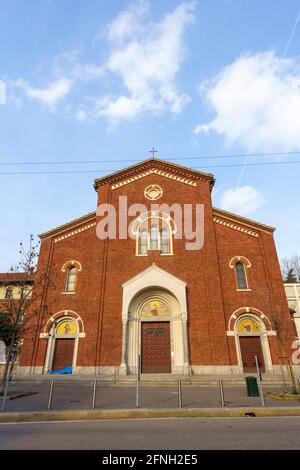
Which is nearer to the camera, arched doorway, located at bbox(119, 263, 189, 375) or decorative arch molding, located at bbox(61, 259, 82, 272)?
arched doorway, located at bbox(119, 263, 189, 375)

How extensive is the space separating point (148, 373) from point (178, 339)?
2.93m

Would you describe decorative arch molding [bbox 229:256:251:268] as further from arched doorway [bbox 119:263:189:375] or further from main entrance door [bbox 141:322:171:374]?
main entrance door [bbox 141:322:171:374]

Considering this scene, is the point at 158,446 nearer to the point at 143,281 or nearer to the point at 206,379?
the point at 206,379

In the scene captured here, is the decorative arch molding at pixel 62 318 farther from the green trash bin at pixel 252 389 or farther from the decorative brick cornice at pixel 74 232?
the green trash bin at pixel 252 389

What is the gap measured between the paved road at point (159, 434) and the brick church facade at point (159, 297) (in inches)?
423

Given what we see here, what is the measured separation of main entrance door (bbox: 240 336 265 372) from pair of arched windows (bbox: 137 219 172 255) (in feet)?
26.7

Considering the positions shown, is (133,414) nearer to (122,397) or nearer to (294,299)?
(122,397)

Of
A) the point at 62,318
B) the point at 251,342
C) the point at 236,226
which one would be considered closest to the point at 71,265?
the point at 62,318

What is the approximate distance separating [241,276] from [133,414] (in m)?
14.6

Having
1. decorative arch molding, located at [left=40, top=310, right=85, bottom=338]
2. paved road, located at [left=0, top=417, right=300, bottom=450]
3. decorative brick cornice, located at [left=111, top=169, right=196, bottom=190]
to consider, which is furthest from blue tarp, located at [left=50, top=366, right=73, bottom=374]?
decorative brick cornice, located at [left=111, top=169, right=196, bottom=190]

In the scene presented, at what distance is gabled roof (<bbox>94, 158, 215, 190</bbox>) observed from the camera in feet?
80.6

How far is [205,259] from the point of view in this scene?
21500mm

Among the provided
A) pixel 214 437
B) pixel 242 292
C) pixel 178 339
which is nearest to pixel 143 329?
pixel 178 339

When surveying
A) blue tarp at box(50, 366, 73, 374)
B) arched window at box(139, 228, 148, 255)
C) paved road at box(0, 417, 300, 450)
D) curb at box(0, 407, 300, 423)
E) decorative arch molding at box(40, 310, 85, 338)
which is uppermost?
arched window at box(139, 228, 148, 255)
